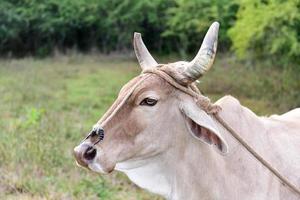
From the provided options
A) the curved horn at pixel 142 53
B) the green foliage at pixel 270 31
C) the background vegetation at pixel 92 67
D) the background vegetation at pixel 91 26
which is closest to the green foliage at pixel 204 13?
the background vegetation at pixel 92 67

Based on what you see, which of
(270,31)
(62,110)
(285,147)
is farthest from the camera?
(270,31)

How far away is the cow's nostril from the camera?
10.5 feet

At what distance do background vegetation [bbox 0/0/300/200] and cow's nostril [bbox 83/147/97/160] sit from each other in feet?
11.3

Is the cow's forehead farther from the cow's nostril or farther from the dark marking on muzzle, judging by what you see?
the cow's nostril

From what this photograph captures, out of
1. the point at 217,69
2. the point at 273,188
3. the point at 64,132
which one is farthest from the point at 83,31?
the point at 273,188

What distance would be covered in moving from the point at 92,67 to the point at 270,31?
10745mm

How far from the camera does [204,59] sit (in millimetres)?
3303

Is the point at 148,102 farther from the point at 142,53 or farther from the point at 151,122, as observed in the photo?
the point at 142,53

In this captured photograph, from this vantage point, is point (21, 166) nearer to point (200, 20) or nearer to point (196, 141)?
point (196, 141)

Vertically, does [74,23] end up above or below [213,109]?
below

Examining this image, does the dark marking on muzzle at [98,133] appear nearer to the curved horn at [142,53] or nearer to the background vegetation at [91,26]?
the curved horn at [142,53]

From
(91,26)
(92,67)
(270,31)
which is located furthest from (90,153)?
(91,26)

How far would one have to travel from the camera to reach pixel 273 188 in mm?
3648

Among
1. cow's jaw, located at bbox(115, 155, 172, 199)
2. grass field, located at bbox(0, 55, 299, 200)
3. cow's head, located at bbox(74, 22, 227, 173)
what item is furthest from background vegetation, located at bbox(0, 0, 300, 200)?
cow's head, located at bbox(74, 22, 227, 173)
